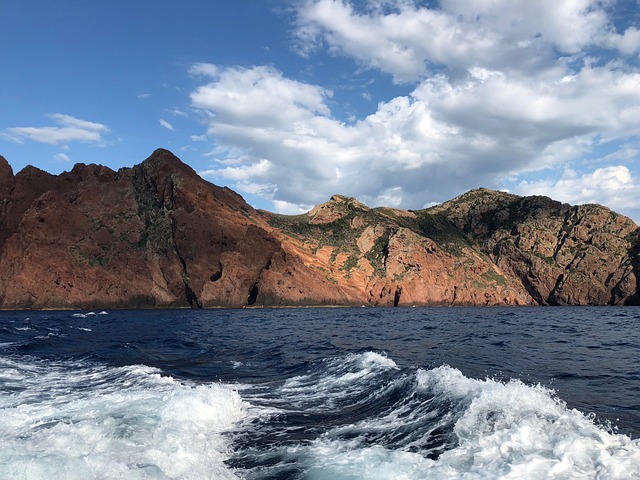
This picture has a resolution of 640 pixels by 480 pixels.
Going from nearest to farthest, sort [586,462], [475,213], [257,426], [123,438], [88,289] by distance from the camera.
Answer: [586,462]
[123,438]
[257,426]
[88,289]
[475,213]

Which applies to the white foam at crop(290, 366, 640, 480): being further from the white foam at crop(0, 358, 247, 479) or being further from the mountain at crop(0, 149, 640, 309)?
the mountain at crop(0, 149, 640, 309)

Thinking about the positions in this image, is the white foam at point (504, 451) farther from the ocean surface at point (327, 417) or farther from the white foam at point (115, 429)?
the white foam at point (115, 429)

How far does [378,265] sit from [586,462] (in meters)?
124

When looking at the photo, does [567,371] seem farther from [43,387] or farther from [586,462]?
[43,387]

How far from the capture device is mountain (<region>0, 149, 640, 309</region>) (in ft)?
336

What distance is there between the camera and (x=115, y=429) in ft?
37.2

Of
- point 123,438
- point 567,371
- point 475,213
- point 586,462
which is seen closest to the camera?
point 586,462

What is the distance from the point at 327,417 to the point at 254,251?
9912cm

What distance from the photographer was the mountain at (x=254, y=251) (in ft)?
336

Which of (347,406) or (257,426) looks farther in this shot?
(347,406)

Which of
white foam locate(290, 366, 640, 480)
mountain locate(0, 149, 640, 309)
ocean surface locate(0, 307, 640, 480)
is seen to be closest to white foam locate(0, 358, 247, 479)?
ocean surface locate(0, 307, 640, 480)

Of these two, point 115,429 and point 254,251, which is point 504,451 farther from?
point 254,251

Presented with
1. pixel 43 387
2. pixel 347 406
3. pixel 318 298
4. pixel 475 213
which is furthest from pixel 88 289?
pixel 475 213

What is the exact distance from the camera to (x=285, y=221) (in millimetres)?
154250
